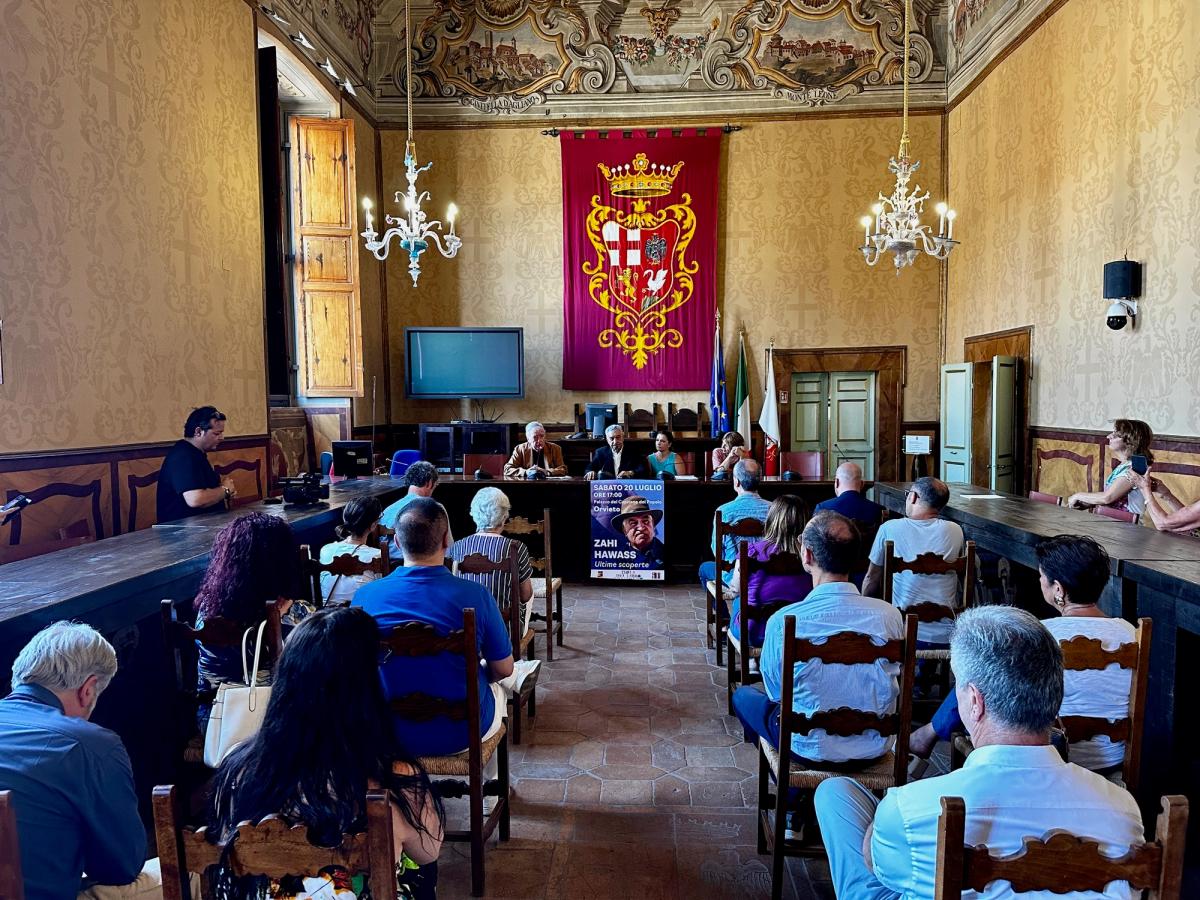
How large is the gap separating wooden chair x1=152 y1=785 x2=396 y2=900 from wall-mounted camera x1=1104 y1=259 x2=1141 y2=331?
6.30 metres

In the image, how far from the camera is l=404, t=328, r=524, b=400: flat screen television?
9.38 metres

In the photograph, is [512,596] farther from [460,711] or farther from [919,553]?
[919,553]

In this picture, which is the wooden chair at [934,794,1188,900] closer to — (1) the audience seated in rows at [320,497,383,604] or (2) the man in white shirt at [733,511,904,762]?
(2) the man in white shirt at [733,511,904,762]

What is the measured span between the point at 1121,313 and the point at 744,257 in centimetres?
476

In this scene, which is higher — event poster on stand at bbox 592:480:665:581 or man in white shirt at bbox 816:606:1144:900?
man in white shirt at bbox 816:606:1144:900

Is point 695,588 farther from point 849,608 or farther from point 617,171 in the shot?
point 617,171

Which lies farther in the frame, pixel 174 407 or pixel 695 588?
pixel 695 588

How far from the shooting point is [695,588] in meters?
6.57

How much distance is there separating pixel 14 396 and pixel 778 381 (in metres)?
7.99

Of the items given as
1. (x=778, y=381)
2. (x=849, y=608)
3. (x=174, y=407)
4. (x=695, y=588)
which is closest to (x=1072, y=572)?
(x=849, y=608)

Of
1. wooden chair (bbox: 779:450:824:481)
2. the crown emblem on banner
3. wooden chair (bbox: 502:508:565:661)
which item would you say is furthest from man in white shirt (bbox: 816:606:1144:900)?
the crown emblem on banner

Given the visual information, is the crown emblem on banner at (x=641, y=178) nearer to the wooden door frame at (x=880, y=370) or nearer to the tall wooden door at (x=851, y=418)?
the wooden door frame at (x=880, y=370)

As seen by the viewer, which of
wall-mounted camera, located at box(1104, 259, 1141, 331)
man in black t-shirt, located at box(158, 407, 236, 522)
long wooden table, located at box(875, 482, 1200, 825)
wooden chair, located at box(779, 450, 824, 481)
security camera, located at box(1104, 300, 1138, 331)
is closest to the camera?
long wooden table, located at box(875, 482, 1200, 825)

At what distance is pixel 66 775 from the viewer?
4.99 ft
